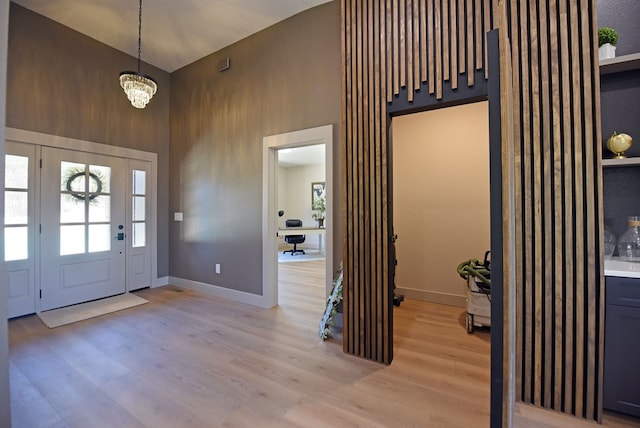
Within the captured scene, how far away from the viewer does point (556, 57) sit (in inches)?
68.4

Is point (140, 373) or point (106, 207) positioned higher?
point (106, 207)

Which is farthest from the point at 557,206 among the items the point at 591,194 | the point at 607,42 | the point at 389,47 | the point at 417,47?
the point at 389,47

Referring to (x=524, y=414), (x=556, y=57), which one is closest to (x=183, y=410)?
(x=524, y=414)

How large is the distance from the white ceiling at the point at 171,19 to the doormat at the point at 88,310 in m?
3.64

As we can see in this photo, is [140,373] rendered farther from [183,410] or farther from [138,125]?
[138,125]

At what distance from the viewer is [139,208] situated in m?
4.32

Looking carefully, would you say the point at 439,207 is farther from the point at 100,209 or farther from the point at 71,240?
the point at 71,240

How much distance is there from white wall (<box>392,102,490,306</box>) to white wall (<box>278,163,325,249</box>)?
16.9ft

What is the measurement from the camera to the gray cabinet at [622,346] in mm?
1589

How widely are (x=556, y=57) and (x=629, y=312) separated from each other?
5.38 feet

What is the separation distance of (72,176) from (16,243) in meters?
0.99

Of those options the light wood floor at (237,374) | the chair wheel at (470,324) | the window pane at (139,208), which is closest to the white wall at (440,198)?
the light wood floor at (237,374)

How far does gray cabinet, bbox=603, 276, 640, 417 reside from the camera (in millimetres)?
1589

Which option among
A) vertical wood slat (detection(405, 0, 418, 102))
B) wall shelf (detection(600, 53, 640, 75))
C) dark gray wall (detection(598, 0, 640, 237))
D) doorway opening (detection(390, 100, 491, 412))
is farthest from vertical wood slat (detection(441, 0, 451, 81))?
doorway opening (detection(390, 100, 491, 412))
